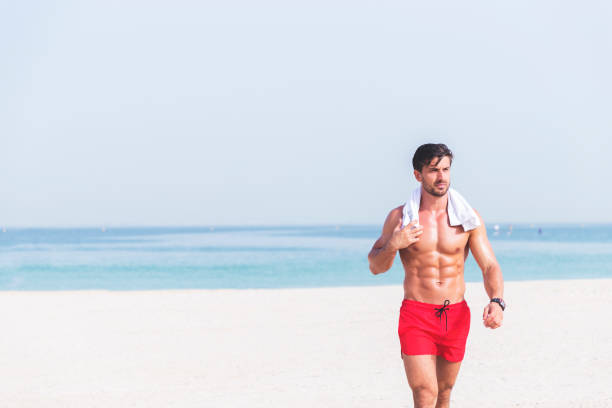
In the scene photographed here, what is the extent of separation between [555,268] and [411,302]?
48.1m

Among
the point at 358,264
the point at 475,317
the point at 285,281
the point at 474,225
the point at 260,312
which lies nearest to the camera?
the point at 474,225

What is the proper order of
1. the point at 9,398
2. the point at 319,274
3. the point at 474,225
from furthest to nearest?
the point at 319,274, the point at 9,398, the point at 474,225

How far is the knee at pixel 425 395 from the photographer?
4594 millimetres

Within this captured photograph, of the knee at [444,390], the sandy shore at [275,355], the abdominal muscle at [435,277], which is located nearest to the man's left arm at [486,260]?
the abdominal muscle at [435,277]

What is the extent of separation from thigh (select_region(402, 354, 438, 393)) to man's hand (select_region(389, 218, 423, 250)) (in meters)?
0.69

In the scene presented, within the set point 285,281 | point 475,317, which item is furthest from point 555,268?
point 475,317

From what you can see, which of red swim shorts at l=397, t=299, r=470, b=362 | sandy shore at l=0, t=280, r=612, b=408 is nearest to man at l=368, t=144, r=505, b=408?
red swim shorts at l=397, t=299, r=470, b=362

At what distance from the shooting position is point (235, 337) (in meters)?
12.9

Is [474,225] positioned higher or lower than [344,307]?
higher

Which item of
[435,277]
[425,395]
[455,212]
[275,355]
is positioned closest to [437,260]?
[435,277]

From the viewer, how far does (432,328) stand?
4.67 meters

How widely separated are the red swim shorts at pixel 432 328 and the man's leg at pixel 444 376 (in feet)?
0.19

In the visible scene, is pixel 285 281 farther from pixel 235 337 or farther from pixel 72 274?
pixel 235 337

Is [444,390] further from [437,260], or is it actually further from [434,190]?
[434,190]
